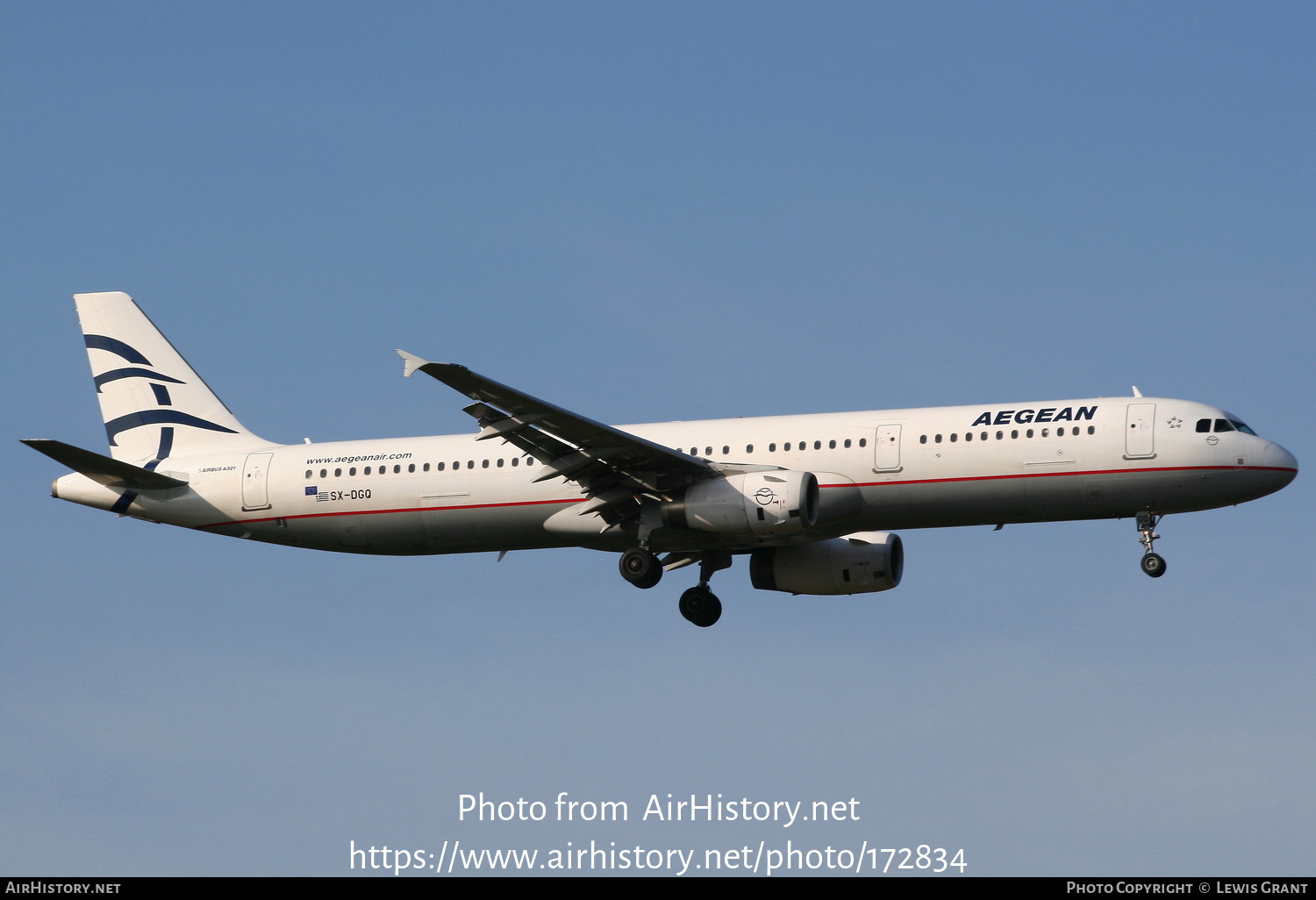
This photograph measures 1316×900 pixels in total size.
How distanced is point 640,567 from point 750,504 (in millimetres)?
3732

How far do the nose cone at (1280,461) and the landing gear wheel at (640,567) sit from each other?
15024mm

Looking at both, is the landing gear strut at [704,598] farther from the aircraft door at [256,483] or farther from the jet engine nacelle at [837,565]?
the aircraft door at [256,483]

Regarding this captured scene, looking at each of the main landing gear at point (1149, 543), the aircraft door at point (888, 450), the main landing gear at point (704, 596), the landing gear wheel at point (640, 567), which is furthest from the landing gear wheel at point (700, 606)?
the main landing gear at point (1149, 543)

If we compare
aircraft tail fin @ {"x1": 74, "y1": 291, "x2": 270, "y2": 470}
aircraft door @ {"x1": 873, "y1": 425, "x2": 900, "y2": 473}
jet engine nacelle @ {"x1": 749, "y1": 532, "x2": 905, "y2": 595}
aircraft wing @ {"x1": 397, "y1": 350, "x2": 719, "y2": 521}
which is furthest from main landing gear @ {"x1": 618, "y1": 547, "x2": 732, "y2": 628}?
aircraft tail fin @ {"x1": 74, "y1": 291, "x2": 270, "y2": 470}

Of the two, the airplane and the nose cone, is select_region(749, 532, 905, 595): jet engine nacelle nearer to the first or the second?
the airplane

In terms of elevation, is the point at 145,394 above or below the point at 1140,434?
above

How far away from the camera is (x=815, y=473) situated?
43031mm

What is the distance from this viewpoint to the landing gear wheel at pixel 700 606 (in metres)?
47.3

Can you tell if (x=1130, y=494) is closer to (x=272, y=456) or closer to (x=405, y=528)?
(x=405, y=528)

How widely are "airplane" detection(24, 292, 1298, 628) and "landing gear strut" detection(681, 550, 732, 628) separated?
0.18 ft

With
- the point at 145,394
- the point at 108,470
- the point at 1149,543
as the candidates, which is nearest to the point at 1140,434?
the point at 1149,543

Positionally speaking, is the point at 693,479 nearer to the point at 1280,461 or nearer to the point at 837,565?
the point at 837,565

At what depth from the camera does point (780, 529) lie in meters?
41.9
